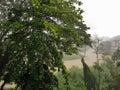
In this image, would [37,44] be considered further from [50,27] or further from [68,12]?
[68,12]

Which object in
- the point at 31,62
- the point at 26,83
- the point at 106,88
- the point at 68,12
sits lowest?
the point at 106,88

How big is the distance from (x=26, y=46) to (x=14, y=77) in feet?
6.56

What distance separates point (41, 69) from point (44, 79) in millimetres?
1533

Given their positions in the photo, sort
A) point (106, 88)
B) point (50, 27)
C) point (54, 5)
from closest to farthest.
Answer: point (50, 27), point (54, 5), point (106, 88)

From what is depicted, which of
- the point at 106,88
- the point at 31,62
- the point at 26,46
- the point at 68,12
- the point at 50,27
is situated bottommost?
the point at 106,88

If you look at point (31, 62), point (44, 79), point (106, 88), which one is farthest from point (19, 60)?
point (106, 88)

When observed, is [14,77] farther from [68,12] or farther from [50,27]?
[68,12]

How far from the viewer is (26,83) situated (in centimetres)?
1616

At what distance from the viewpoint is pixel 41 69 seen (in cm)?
1544

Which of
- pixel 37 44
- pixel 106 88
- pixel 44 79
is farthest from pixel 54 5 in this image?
pixel 106 88

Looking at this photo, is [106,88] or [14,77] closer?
[14,77]

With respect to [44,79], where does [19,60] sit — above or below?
above

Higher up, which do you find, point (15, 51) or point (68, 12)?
point (68, 12)

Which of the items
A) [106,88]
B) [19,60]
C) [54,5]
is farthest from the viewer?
[106,88]
